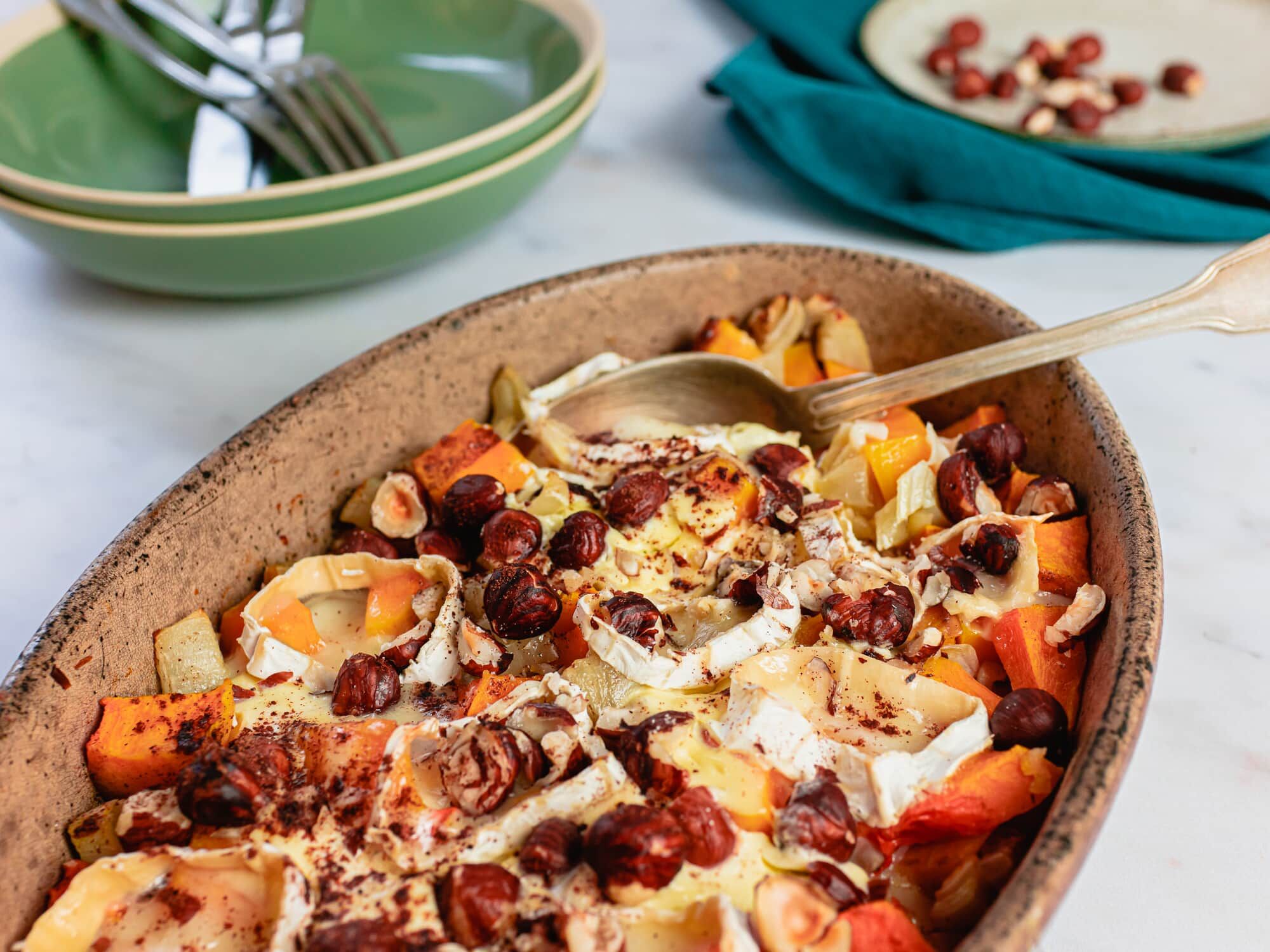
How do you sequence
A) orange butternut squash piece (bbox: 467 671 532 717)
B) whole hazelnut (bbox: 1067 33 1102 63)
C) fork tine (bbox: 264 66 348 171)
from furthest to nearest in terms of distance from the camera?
1. whole hazelnut (bbox: 1067 33 1102 63)
2. fork tine (bbox: 264 66 348 171)
3. orange butternut squash piece (bbox: 467 671 532 717)

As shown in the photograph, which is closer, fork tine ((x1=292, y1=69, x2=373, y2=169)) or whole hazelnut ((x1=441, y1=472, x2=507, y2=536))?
whole hazelnut ((x1=441, y1=472, x2=507, y2=536))

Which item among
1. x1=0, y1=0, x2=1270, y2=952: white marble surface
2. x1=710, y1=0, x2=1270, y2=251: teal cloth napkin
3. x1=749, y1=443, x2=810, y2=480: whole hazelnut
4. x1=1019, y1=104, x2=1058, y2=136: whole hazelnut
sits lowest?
x1=0, y1=0, x2=1270, y2=952: white marble surface

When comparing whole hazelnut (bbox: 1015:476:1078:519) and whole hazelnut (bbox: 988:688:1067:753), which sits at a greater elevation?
whole hazelnut (bbox: 1015:476:1078:519)

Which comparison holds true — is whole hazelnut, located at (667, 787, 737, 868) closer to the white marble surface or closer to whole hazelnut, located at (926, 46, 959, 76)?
the white marble surface

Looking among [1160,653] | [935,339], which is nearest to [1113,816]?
[1160,653]

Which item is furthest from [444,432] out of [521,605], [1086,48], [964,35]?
[1086,48]

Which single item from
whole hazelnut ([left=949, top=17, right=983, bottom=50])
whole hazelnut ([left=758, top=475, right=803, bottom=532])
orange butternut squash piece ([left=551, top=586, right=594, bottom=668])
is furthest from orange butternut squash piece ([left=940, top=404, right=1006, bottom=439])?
whole hazelnut ([left=949, top=17, right=983, bottom=50])
